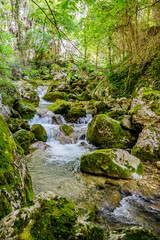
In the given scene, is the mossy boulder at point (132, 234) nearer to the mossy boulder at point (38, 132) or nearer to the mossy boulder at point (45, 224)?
the mossy boulder at point (45, 224)

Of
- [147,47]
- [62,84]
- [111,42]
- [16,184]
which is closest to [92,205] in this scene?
[16,184]

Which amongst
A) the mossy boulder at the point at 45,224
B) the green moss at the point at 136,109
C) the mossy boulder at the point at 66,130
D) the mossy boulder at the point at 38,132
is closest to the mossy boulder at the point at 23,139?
the mossy boulder at the point at 38,132

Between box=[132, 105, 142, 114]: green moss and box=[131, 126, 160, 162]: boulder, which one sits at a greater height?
box=[132, 105, 142, 114]: green moss

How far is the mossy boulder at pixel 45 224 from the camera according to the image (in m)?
1.18

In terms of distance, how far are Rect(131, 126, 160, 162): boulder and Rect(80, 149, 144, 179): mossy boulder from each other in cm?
114

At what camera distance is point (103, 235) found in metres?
1.55

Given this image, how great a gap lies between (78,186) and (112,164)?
1.25 metres

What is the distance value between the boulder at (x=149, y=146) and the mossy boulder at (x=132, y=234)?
4344 mm

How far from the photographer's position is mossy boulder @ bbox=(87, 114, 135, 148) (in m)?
6.61

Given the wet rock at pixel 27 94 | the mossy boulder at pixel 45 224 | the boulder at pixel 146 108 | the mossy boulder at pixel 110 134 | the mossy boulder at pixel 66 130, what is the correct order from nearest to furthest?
the mossy boulder at pixel 45 224, the boulder at pixel 146 108, the mossy boulder at pixel 110 134, the mossy boulder at pixel 66 130, the wet rock at pixel 27 94

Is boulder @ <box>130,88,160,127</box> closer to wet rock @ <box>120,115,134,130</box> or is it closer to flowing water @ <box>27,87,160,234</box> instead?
wet rock @ <box>120,115,134,130</box>

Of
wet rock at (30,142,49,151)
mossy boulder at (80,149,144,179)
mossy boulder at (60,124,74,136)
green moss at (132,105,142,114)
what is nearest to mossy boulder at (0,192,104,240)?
mossy boulder at (80,149,144,179)

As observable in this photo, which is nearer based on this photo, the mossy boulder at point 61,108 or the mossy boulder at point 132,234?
the mossy boulder at point 132,234

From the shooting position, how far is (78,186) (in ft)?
13.3
